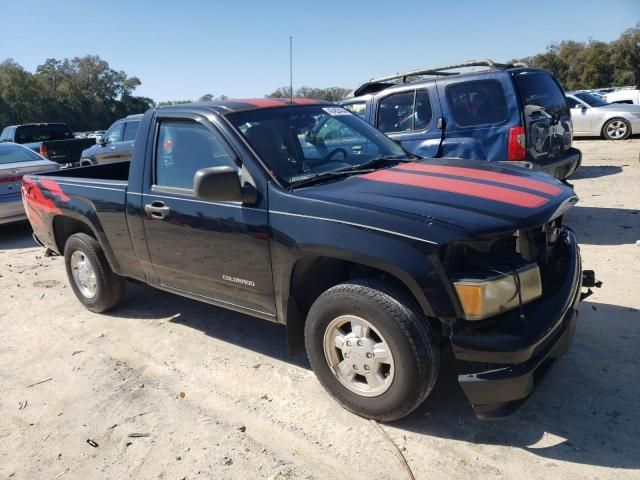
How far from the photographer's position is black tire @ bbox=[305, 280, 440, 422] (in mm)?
2689

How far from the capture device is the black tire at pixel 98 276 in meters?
4.75

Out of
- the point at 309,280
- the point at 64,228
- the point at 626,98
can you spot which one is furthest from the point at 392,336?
the point at 626,98

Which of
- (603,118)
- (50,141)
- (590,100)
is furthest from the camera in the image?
(590,100)

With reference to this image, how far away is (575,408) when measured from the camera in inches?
118

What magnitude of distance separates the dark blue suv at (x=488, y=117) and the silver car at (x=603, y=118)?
9.30 meters

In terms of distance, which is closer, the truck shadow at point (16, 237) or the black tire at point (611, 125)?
the truck shadow at point (16, 237)

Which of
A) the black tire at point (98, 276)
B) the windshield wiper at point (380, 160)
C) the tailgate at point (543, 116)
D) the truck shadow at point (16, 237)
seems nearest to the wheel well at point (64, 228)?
the black tire at point (98, 276)

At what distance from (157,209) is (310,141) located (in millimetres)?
1227

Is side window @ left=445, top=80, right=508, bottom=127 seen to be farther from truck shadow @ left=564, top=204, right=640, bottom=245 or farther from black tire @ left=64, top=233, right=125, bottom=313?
black tire @ left=64, top=233, right=125, bottom=313

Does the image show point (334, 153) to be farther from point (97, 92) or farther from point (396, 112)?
point (97, 92)

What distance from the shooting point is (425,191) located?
3.03 m

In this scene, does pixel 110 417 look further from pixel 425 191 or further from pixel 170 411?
pixel 425 191

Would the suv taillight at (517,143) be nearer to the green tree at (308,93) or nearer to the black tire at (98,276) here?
the green tree at (308,93)

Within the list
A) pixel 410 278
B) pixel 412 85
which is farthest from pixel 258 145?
pixel 412 85
